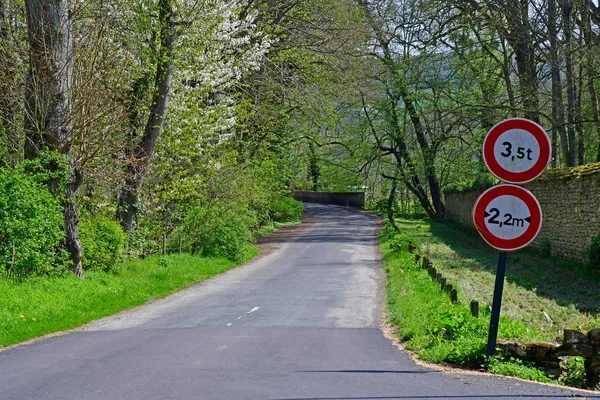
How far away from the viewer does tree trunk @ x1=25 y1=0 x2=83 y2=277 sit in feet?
51.7

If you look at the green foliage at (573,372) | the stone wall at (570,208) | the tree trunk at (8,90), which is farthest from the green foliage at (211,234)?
the green foliage at (573,372)

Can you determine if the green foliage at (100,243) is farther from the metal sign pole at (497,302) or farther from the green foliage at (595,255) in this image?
the green foliage at (595,255)

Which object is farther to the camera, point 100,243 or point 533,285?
point 533,285

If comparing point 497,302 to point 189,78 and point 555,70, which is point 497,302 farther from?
point 555,70

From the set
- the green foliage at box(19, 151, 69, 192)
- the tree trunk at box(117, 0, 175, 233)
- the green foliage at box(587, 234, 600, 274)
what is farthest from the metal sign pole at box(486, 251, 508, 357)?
the green foliage at box(587, 234, 600, 274)

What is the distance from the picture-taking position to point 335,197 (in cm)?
8588

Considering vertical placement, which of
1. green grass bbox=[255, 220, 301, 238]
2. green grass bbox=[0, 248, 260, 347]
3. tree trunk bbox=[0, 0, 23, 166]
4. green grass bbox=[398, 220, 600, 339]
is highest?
tree trunk bbox=[0, 0, 23, 166]

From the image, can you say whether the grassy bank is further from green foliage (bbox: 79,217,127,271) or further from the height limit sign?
green foliage (bbox: 79,217,127,271)

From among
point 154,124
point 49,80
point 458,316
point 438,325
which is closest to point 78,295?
point 49,80

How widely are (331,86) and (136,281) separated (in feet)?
57.7

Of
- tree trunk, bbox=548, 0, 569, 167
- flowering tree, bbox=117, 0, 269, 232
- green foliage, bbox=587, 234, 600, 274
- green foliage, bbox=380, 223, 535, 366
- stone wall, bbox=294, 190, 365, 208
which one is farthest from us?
stone wall, bbox=294, 190, 365, 208

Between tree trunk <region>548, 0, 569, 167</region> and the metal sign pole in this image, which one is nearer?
the metal sign pole

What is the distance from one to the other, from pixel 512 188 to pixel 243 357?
3.88m

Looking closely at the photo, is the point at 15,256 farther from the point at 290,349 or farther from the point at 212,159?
the point at 212,159
